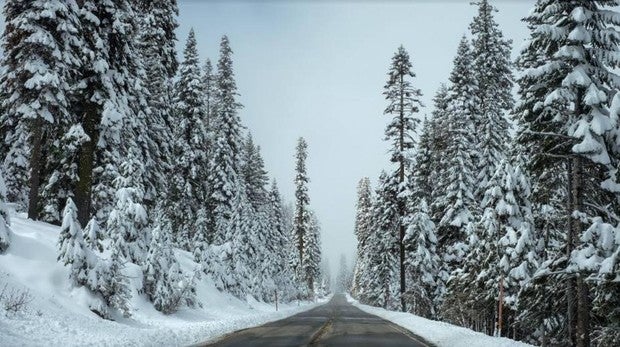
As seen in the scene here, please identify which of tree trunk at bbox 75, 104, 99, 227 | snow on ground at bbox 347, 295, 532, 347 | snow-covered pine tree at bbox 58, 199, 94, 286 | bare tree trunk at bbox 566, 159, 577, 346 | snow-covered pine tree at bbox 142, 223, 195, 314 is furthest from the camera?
snow-covered pine tree at bbox 142, 223, 195, 314

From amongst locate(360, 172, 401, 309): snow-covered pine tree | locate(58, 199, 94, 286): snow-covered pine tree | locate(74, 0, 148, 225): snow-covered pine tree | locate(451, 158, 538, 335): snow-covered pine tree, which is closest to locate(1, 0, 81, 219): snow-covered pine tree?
locate(74, 0, 148, 225): snow-covered pine tree

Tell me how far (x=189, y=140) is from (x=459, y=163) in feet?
74.8

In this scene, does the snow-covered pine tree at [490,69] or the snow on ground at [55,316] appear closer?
the snow on ground at [55,316]

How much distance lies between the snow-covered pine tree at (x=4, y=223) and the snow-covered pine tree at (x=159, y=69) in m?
14.8

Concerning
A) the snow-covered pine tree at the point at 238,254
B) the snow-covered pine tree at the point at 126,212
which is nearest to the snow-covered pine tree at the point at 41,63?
the snow-covered pine tree at the point at 126,212

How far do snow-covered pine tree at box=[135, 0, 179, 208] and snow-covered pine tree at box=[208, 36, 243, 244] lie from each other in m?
10.1

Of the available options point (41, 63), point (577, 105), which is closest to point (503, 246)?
point (577, 105)

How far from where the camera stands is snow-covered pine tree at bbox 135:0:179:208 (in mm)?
33688

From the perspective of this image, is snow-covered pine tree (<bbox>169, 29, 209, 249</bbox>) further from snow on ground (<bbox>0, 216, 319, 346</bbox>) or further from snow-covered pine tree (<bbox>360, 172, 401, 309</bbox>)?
snow on ground (<bbox>0, 216, 319, 346</bbox>)

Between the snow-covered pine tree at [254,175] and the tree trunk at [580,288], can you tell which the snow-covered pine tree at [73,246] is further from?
the snow-covered pine tree at [254,175]

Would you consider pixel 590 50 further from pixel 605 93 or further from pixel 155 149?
pixel 155 149

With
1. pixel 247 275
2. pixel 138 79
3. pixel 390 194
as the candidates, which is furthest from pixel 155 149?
pixel 390 194

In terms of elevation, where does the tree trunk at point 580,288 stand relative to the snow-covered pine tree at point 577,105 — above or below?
below

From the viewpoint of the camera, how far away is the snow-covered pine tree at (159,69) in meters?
33.7
